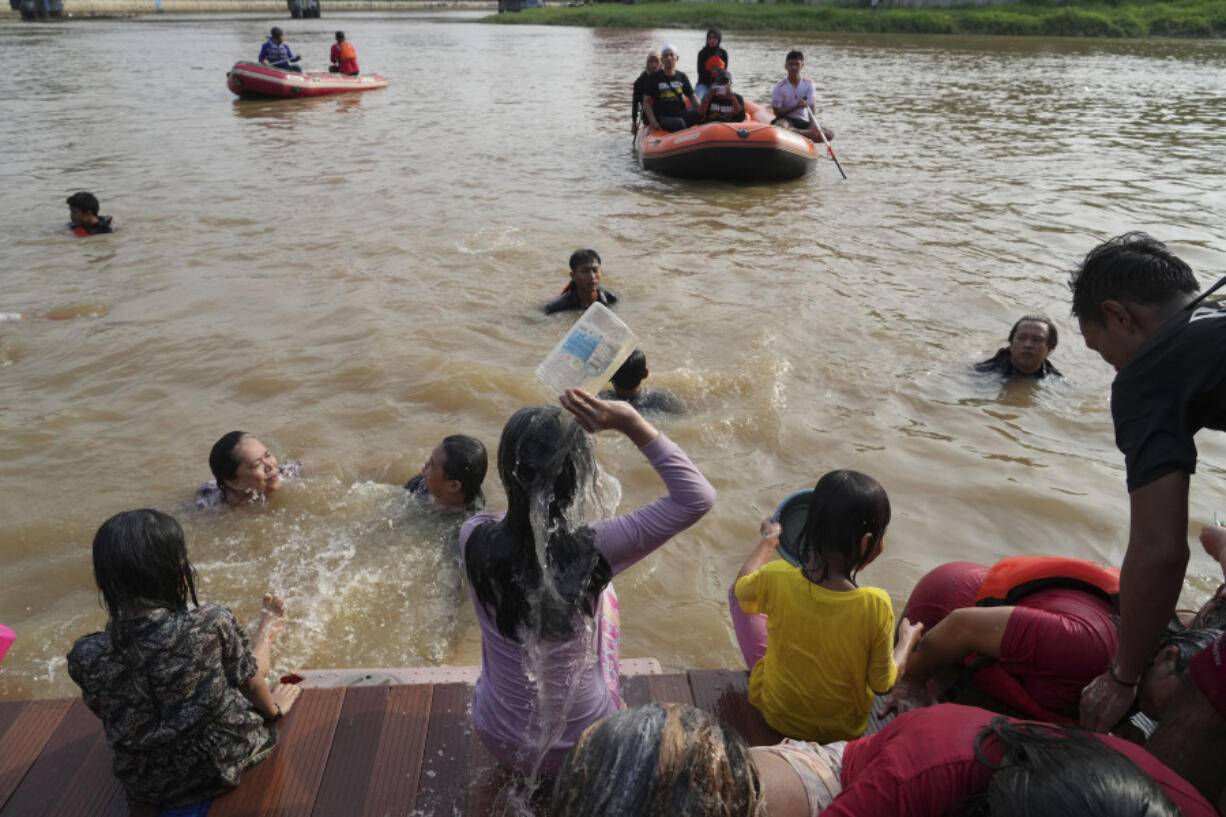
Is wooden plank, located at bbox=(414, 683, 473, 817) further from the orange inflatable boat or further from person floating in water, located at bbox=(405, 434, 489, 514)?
the orange inflatable boat

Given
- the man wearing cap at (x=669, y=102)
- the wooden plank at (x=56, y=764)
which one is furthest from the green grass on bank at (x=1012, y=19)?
the wooden plank at (x=56, y=764)

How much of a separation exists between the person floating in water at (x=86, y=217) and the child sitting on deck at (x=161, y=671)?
25.9 feet

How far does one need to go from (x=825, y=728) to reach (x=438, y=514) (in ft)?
7.92

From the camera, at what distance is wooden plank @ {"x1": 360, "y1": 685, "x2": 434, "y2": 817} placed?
2.46 m

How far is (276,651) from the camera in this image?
3.57 metres

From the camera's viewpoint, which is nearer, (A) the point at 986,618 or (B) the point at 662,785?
(B) the point at 662,785

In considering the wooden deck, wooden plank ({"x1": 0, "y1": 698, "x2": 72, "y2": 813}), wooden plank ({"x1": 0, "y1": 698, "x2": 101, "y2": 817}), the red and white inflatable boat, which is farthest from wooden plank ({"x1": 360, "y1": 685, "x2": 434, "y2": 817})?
the red and white inflatable boat

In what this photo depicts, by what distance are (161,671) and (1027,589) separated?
2.55 metres

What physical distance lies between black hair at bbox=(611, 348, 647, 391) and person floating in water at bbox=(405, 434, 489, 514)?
1197mm

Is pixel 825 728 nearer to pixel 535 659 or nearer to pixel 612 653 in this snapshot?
pixel 612 653

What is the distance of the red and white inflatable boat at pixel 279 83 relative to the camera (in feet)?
56.7

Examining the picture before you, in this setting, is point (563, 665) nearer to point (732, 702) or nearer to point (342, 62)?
point (732, 702)

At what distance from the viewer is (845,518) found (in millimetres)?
2324

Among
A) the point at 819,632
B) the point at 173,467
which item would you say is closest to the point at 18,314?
the point at 173,467
